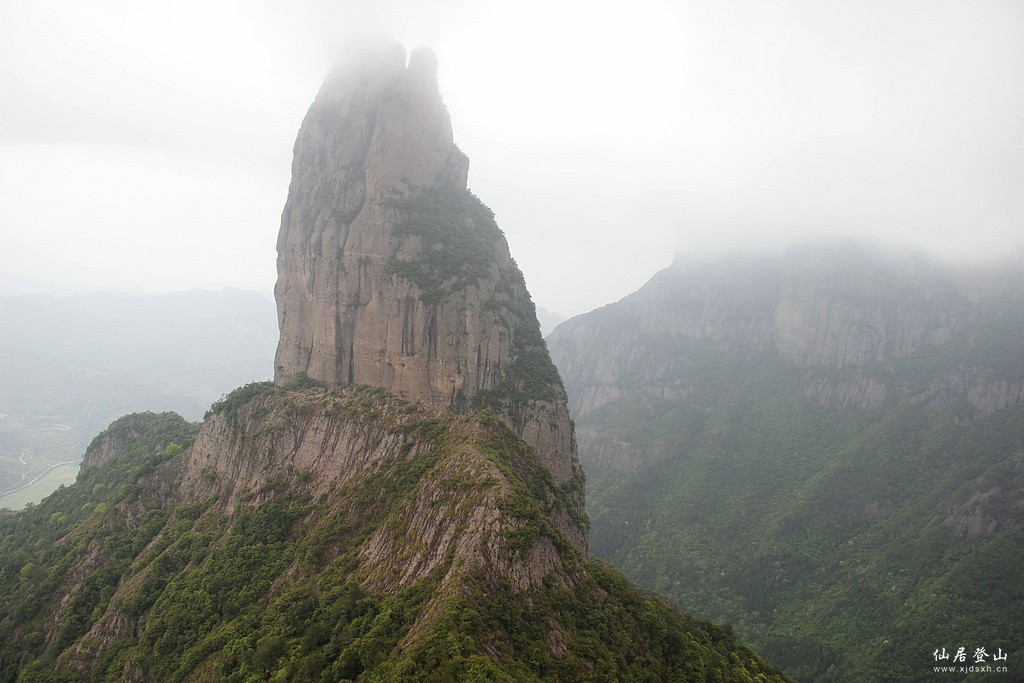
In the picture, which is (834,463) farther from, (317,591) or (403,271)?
(317,591)

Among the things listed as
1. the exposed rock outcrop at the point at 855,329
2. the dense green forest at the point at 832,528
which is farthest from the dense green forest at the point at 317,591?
the exposed rock outcrop at the point at 855,329

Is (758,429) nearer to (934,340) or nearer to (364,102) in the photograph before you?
(934,340)

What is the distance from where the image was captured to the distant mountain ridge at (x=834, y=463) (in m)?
78.7

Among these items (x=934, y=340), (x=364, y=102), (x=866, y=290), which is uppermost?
(x=364, y=102)

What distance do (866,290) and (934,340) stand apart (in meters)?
24.9

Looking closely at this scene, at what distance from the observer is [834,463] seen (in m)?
122

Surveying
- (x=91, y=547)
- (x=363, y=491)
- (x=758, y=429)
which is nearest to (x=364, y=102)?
(x=363, y=491)

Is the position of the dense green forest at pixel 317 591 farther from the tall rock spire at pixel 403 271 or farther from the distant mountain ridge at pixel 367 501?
the tall rock spire at pixel 403 271

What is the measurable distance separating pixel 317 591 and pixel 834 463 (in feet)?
408

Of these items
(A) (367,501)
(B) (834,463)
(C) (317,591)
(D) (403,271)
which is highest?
(D) (403,271)

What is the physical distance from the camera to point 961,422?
120 meters

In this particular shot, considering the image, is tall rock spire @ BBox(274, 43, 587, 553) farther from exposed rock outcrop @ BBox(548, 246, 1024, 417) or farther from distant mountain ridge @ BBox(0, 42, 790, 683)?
exposed rock outcrop @ BBox(548, 246, 1024, 417)

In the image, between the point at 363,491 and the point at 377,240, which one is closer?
the point at 363,491

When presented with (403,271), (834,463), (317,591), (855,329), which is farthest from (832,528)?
(317,591)
